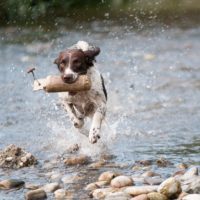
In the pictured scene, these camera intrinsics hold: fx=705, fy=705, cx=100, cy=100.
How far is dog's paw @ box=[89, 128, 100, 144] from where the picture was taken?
6.43 meters

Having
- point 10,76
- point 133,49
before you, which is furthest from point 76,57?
point 133,49

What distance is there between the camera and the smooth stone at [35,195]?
16.4ft

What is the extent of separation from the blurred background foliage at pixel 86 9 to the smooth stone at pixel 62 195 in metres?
10.4

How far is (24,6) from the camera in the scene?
17.0 meters

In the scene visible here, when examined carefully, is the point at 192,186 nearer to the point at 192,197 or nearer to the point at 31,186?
the point at 192,197

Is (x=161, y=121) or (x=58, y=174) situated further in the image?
(x=161, y=121)

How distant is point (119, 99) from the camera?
9109 millimetres

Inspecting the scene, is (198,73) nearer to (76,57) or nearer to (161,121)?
(161,121)

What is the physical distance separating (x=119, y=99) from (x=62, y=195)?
411 cm

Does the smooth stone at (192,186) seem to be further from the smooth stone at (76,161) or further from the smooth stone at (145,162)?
the smooth stone at (76,161)

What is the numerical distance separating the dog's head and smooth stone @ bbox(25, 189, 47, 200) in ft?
4.87

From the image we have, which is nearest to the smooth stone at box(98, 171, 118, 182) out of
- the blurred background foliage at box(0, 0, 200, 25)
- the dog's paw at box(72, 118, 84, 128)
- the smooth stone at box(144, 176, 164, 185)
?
the smooth stone at box(144, 176, 164, 185)

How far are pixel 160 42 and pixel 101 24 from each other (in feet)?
8.67

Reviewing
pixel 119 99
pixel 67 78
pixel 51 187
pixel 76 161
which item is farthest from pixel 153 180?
pixel 119 99
